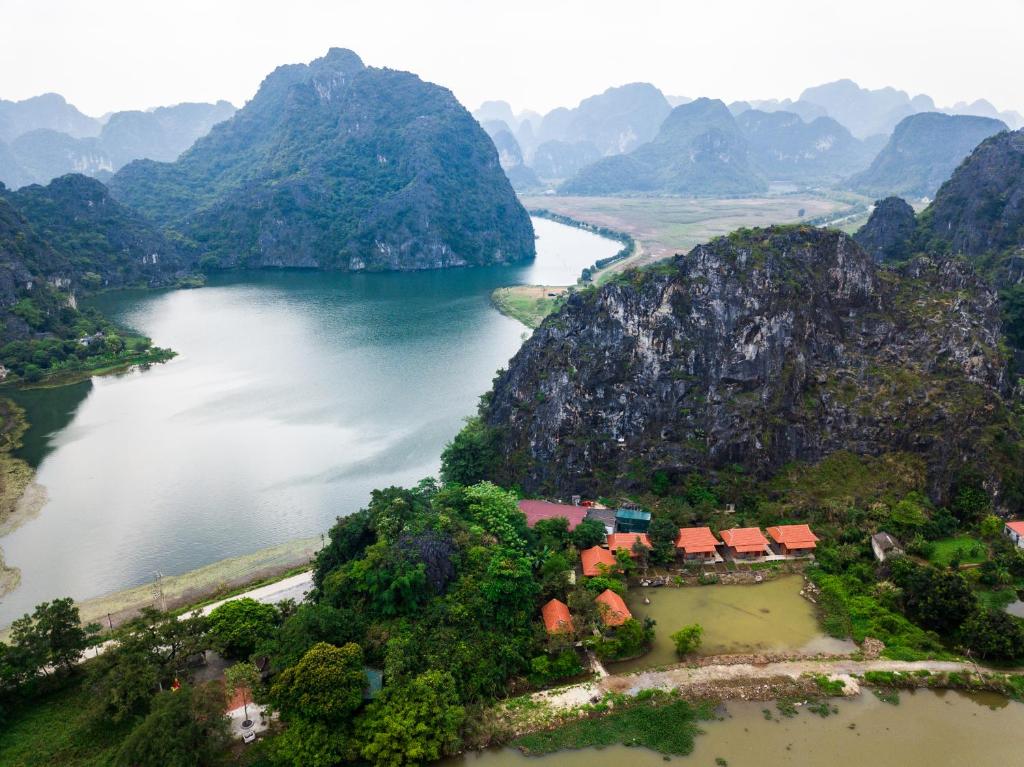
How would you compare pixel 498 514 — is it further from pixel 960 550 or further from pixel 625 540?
pixel 960 550

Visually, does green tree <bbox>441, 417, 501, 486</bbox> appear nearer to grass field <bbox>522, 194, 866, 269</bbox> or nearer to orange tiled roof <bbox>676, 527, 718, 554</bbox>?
orange tiled roof <bbox>676, 527, 718, 554</bbox>

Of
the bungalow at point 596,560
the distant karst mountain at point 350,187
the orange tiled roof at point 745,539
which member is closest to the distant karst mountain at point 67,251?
the distant karst mountain at point 350,187

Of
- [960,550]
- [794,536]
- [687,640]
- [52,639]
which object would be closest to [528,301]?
[794,536]

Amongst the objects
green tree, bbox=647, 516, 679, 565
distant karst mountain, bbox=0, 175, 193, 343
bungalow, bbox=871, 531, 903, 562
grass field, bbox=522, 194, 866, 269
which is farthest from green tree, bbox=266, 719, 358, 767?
grass field, bbox=522, 194, 866, 269

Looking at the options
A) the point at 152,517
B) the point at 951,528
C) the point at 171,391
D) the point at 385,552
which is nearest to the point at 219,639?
the point at 385,552

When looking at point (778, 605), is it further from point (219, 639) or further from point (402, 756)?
point (219, 639)
